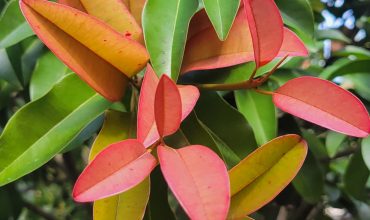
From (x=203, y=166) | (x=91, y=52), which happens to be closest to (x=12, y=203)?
(x=91, y=52)

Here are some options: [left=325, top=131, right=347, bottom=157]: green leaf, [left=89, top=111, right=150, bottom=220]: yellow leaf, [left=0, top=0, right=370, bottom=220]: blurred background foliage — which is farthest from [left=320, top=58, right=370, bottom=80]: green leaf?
[left=89, top=111, right=150, bottom=220]: yellow leaf

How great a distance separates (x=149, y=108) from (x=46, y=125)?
20 centimetres

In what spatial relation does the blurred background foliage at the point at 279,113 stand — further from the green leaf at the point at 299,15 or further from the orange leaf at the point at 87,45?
the orange leaf at the point at 87,45

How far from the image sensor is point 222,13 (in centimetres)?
62

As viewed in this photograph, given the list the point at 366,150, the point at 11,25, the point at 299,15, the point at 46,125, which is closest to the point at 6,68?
the point at 11,25

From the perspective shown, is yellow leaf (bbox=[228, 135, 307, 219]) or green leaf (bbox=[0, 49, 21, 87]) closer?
yellow leaf (bbox=[228, 135, 307, 219])

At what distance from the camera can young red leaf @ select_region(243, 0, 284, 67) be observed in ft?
1.80

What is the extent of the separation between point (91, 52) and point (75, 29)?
1.5 inches

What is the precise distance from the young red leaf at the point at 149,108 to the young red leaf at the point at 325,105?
0.10 meters

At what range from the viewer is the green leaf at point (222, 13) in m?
0.60

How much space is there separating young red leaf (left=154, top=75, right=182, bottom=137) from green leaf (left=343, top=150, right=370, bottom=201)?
62cm

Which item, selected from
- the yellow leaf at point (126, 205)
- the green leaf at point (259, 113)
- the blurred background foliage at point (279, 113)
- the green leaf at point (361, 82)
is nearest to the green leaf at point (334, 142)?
the blurred background foliage at point (279, 113)

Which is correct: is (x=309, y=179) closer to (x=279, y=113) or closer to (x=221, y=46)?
(x=279, y=113)

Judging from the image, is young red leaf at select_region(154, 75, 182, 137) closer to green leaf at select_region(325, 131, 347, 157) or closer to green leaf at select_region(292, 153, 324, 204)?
green leaf at select_region(292, 153, 324, 204)
